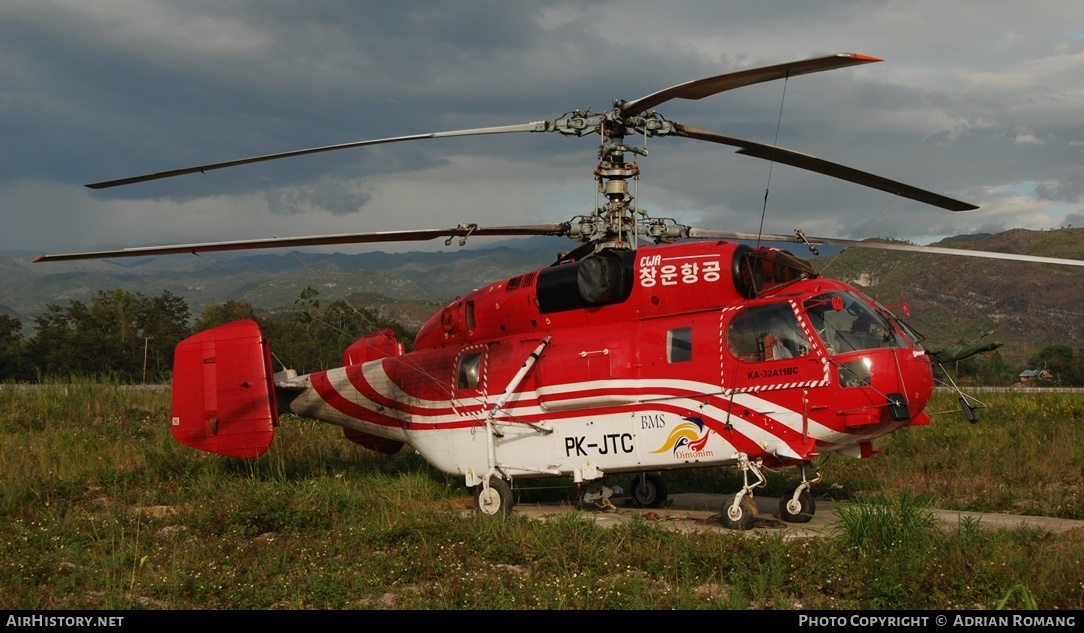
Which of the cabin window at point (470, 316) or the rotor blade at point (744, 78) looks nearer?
the rotor blade at point (744, 78)

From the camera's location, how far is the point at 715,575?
8727 mm

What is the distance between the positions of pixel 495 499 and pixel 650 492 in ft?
8.87

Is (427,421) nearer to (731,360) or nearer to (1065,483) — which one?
(731,360)

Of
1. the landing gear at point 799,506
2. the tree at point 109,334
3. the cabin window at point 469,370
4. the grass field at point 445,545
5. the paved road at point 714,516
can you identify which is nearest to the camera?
the grass field at point 445,545

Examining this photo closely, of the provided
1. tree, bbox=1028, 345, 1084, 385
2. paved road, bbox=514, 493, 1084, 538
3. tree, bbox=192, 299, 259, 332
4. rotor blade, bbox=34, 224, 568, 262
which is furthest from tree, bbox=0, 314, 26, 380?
tree, bbox=1028, 345, 1084, 385

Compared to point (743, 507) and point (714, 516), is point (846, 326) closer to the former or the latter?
point (743, 507)

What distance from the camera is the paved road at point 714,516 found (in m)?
10.9

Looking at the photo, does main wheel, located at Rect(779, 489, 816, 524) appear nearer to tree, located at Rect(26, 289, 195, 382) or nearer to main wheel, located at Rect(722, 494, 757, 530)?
main wheel, located at Rect(722, 494, 757, 530)

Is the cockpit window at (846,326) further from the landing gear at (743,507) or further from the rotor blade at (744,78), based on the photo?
the rotor blade at (744,78)

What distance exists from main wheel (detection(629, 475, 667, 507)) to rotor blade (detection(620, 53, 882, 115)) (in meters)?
6.09

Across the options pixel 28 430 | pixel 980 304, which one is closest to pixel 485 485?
pixel 28 430

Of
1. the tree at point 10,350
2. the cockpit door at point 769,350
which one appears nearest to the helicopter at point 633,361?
the cockpit door at point 769,350

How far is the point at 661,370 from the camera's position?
476 inches

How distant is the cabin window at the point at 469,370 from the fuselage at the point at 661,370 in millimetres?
22
